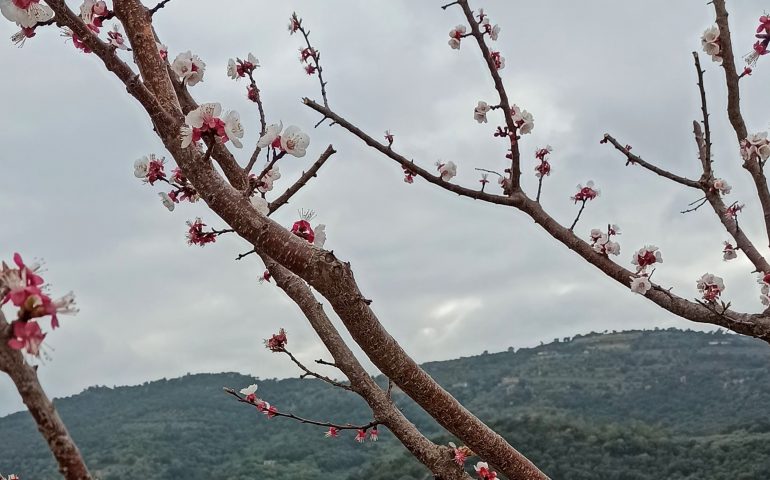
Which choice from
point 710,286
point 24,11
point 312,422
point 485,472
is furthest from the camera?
point 710,286

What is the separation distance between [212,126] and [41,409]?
0.87 metres

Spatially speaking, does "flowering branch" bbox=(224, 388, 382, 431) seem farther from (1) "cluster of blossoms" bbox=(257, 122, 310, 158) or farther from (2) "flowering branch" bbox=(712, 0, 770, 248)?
(2) "flowering branch" bbox=(712, 0, 770, 248)

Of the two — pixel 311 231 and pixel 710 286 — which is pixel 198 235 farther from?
pixel 710 286

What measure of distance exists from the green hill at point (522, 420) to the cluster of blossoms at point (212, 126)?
70.3 feet

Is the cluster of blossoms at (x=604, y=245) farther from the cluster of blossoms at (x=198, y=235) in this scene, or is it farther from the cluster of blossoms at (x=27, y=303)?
the cluster of blossoms at (x=27, y=303)

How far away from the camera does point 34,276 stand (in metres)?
1.07

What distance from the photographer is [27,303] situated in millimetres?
1032

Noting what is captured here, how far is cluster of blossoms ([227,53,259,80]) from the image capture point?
327 cm

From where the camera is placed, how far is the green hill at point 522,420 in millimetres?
25406

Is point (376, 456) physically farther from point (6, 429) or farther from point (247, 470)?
point (6, 429)

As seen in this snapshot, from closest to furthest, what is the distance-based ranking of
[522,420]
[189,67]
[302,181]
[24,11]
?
1. [24,11]
2. [302,181]
3. [189,67]
4. [522,420]

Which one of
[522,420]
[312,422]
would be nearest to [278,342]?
[312,422]

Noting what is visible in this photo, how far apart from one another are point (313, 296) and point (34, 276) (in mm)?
1676

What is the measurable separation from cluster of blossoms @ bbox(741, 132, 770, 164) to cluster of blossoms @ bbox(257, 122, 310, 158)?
2.04m
